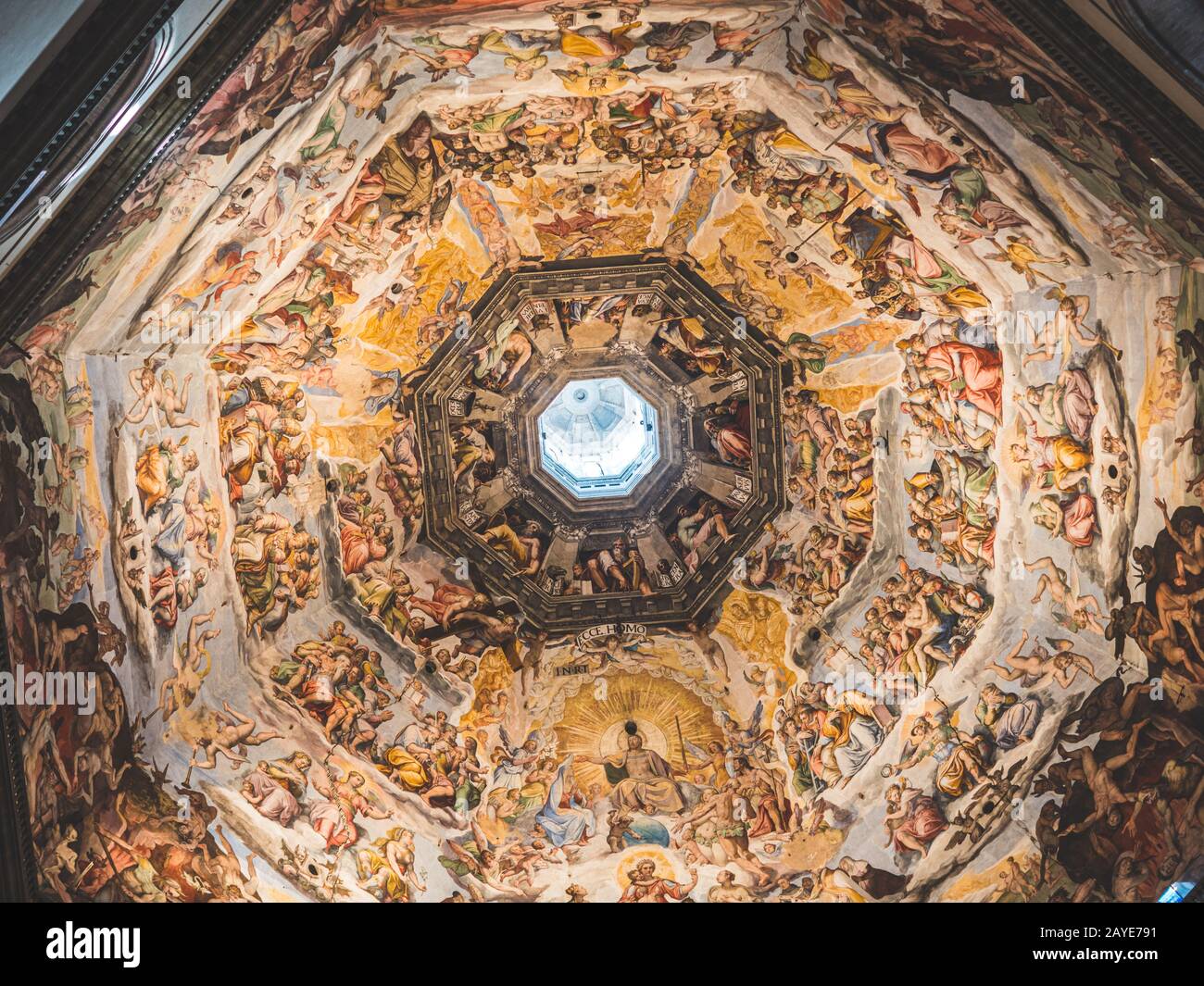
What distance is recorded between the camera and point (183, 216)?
1069cm

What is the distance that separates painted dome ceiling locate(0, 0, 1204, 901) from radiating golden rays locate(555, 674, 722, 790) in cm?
5

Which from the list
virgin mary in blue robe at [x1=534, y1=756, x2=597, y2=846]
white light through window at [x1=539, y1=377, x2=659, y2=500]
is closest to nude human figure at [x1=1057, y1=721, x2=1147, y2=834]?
virgin mary in blue robe at [x1=534, y1=756, x2=597, y2=846]

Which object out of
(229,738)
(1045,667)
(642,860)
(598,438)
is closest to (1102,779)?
(1045,667)

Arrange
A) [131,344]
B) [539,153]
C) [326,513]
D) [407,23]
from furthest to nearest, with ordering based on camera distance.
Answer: [326,513]
[539,153]
[131,344]
[407,23]

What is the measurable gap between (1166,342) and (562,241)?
22.5 feet

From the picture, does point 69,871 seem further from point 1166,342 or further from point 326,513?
point 1166,342

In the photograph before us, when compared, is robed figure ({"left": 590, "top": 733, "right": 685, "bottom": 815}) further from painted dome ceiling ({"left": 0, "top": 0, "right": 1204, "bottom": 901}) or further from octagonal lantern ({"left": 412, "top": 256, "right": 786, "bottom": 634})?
octagonal lantern ({"left": 412, "top": 256, "right": 786, "bottom": 634})

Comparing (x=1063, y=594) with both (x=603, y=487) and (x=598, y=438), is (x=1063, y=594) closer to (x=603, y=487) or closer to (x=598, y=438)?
(x=603, y=487)

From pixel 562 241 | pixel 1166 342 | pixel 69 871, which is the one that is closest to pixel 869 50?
pixel 1166 342

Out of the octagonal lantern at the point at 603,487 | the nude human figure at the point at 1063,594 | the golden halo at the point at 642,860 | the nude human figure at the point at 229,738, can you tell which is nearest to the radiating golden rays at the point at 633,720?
the octagonal lantern at the point at 603,487

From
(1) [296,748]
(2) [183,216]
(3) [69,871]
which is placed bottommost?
(3) [69,871]

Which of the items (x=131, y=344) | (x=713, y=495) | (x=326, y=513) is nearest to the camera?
(x=131, y=344)

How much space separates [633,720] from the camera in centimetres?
1468

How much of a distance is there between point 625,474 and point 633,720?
135 inches
